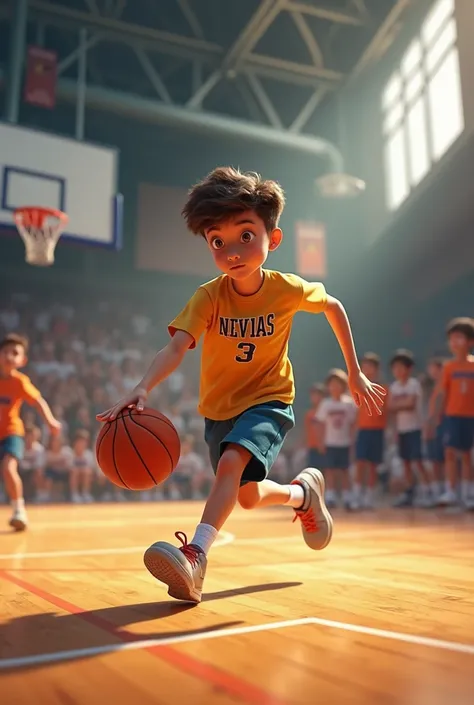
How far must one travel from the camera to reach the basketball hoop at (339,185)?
35.7ft

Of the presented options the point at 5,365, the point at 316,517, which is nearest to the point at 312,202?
the point at 5,365

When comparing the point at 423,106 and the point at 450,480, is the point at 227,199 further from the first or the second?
the point at 423,106

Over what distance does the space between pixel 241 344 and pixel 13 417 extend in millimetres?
2573

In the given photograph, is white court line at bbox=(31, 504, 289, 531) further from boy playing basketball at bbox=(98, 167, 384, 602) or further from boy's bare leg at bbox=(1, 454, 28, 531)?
boy playing basketball at bbox=(98, 167, 384, 602)

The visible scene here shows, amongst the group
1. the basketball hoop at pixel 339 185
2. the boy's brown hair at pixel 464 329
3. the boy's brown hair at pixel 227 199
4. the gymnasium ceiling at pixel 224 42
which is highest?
the gymnasium ceiling at pixel 224 42

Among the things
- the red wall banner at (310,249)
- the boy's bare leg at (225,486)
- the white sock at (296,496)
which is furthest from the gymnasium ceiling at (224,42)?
the boy's bare leg at (225,486)

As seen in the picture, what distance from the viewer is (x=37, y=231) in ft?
24.0

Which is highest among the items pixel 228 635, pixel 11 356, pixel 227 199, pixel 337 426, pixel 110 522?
pixel 227 199

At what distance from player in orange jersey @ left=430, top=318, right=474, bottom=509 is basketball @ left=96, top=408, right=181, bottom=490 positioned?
3.92m

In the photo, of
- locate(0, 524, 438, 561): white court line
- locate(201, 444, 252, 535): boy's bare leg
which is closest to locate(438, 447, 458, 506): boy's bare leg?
locate(0, 524, 438, 561): white court line

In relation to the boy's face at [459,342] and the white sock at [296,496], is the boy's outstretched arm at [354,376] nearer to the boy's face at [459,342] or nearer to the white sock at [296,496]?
the white sock at [296,496]

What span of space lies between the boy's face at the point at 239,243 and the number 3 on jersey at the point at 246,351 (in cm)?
23

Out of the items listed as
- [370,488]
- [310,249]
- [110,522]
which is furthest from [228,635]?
[310,249]

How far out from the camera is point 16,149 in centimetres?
761
